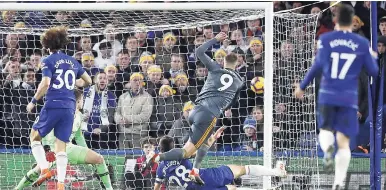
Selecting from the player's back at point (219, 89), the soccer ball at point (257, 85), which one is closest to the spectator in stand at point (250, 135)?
the soccer ball at point (257, 85)

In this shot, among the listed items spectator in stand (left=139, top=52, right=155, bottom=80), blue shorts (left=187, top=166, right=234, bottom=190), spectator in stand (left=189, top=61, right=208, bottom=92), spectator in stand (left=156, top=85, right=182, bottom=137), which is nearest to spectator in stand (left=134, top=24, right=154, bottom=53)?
spectator in stand (left=139, top=52, right=155, bottom=80)

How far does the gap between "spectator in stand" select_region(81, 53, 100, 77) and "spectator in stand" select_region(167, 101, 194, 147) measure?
1601mm

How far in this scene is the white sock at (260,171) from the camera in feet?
52.9

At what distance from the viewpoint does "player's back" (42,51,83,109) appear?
598 inches

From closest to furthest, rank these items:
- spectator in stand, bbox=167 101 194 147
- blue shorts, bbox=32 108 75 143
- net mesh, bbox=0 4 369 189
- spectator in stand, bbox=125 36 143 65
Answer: blue shorts, bbox=32 108 75 143, net mesh, bbox=0 4 369 189, spectator in stand, bbox=167 101 194 147, spectator in stand, bbox=125 36 143 65

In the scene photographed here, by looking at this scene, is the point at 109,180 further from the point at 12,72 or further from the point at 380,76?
the point at 380,76

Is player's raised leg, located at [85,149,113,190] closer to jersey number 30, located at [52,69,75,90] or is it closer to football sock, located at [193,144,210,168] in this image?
football sock, located at [193,144,210,168]

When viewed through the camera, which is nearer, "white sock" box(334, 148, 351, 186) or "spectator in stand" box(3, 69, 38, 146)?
"white sock" box(334, 148, 351, 186)

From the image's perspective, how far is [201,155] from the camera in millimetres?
16375

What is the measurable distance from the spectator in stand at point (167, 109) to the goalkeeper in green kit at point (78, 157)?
1.38 m

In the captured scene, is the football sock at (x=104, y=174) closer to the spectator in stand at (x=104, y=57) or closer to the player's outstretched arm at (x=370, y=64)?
the spectator in stand at (x=104, y=57)

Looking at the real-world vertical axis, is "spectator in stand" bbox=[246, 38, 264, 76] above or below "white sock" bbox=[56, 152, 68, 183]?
above

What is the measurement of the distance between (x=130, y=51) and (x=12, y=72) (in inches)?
74.2

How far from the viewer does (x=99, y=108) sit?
1831 centimetres
